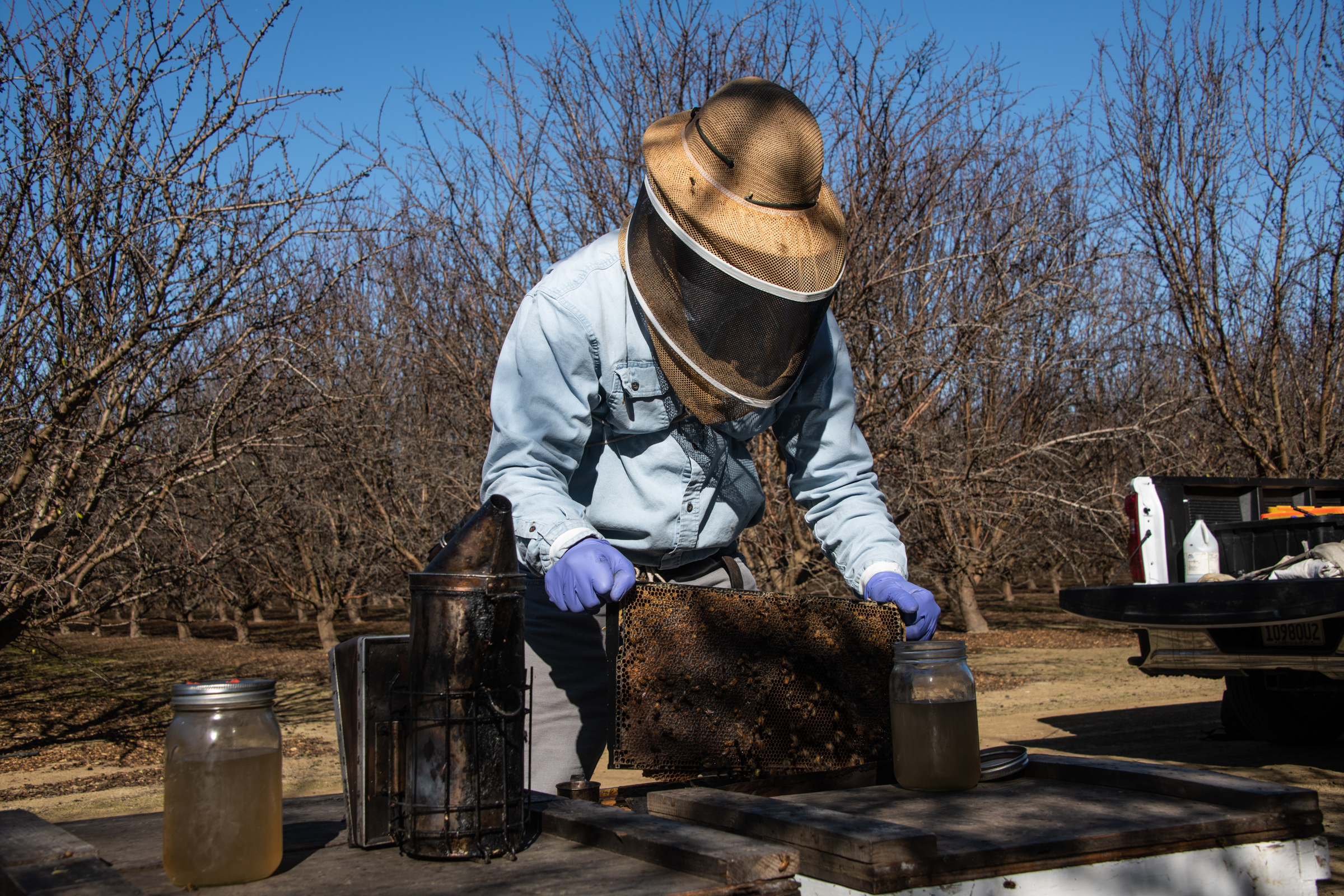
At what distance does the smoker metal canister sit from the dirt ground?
3.35 m

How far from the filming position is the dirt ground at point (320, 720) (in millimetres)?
5605

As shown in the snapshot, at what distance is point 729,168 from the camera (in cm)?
213

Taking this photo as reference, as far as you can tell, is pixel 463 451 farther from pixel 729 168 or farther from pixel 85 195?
pixel 729 168

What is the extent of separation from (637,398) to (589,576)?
2.10 ft

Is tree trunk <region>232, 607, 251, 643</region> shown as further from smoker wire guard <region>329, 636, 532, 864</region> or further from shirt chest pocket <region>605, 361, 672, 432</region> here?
smoker wire guard <region>329, 636, 532, 864</region>

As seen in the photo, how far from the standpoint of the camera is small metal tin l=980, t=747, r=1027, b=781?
1850 millimetres

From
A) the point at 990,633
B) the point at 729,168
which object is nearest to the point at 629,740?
the point at 729,168

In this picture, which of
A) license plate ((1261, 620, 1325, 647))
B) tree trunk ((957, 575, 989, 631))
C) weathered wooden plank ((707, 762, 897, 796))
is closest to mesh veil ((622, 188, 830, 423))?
weathered wooden plank ((707, 762, 897, 796))

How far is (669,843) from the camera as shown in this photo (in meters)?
1.20

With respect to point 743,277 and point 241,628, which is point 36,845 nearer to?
point 743,277

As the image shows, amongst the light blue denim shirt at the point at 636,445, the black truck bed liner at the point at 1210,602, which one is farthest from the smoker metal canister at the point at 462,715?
the black truck bed liner at the point at 1210,602

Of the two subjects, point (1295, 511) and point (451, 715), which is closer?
point (451, 715)

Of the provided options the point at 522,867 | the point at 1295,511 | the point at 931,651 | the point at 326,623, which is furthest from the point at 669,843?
the point at 326,623

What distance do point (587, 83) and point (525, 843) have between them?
877 cm
